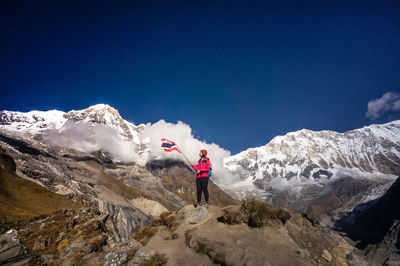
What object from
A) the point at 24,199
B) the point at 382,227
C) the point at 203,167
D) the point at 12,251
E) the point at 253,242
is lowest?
the point at 382,227

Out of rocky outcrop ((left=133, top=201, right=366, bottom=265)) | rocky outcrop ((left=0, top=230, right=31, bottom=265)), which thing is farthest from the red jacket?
rocky outcrop ((left=0, top=230, right=31, bottom=265))

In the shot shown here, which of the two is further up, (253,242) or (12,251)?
(12,251)

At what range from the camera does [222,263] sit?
9.21m

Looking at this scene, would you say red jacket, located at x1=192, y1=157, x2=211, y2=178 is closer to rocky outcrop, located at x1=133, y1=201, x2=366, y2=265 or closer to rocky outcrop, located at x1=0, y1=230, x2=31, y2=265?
rocky outcrop, located at x1=133, y1=201, x2=366, y2=265

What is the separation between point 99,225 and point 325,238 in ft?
74.4

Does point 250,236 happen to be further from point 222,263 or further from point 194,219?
point 194,219

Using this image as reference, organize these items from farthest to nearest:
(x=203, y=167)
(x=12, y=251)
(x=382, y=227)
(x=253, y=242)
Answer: (x=382, y=227) < (x=203, y=167) < (x=253, y=242) < (x=12, y=251)

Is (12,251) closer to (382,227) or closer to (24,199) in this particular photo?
(24,199)

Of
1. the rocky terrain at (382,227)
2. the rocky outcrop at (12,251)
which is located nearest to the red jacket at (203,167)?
the rocky outcrop at (12,251)

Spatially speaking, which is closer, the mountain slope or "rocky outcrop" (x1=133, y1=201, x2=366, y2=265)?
"rocky outcrop" (x1=133, y1=201, x2=366, y2=265)

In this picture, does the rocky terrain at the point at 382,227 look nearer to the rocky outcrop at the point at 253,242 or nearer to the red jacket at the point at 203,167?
the rocky outcrop at the point at 253,242

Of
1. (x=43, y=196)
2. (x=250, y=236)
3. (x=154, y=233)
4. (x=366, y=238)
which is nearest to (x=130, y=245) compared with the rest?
(x=154, y=233)

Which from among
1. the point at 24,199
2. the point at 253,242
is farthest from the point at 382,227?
the point at 24,199

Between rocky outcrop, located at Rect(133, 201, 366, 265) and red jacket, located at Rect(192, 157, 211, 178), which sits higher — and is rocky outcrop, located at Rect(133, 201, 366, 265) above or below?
below
